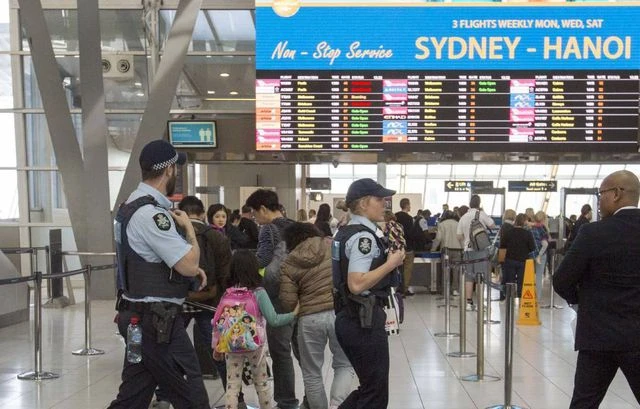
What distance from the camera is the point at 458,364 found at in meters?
8.30

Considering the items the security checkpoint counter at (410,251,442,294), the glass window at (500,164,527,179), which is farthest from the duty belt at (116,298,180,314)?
the glass window at (500,164,527,179)

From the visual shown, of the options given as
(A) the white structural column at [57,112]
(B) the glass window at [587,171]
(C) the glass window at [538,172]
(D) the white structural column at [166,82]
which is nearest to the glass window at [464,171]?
(C) the glass window at [538,172]

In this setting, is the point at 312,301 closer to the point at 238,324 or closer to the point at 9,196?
the point at 238,324

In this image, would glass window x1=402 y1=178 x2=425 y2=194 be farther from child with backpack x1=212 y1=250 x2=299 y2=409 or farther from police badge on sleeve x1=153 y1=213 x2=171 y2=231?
police badge on sleeve x1=153 y1=213 x2=171 y2=231

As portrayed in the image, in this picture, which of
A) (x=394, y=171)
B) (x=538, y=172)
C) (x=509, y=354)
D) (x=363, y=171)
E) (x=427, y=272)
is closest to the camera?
(x=509, y=354)

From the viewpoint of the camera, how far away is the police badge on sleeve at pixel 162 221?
12.4 ft

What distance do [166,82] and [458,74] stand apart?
15.1 ft

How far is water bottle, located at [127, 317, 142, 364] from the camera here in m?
3.87

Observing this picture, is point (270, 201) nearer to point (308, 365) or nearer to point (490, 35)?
point (308, 365)

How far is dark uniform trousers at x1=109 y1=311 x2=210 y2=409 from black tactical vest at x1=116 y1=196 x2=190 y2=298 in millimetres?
109

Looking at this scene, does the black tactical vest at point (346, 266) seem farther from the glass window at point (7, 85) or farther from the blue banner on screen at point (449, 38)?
the glass window at point (7, 85)

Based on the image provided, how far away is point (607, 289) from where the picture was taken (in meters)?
4.00

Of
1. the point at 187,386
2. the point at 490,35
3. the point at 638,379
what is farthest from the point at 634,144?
the point at 187,386

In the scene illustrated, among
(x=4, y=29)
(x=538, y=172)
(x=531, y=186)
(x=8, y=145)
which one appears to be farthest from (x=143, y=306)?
(x=538, y=172)
